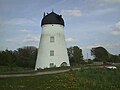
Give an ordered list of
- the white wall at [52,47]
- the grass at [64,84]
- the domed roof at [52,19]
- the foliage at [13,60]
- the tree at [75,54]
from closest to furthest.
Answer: the grass at [64,84] < the white wall at [52,47] < the domed roof at [52,19] < the foliage at [13,60] < the tree at [75,54]

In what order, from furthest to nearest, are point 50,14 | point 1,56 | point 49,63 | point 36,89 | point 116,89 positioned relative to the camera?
1. point 1,56
2. point 50,14
3. point 49,63
4. point 36,89
5. point 116,89

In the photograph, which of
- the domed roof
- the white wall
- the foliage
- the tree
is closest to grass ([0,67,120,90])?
the white wall

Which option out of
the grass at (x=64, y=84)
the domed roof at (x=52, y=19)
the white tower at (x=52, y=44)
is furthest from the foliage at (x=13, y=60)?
the grass at (x=64, y=84)

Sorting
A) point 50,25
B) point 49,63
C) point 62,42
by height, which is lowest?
point 49,63

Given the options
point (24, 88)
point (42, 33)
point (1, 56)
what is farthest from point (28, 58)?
point (24, 88)

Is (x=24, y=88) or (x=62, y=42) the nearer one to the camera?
(x=24, y=88)

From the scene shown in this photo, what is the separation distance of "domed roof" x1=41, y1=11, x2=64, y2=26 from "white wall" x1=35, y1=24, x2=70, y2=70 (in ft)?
2.06

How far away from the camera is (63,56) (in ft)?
146

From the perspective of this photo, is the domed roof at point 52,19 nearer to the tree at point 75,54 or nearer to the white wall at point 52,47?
the white wall at point 52,47

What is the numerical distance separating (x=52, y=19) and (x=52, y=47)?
556 centimetres

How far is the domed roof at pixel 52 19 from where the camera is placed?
4541 cm

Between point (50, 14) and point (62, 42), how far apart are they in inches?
243

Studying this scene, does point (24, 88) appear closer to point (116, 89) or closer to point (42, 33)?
point (116, 89)

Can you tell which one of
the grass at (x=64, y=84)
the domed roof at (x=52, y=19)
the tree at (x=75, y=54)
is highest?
the domed roof at (x=52, y=19)
